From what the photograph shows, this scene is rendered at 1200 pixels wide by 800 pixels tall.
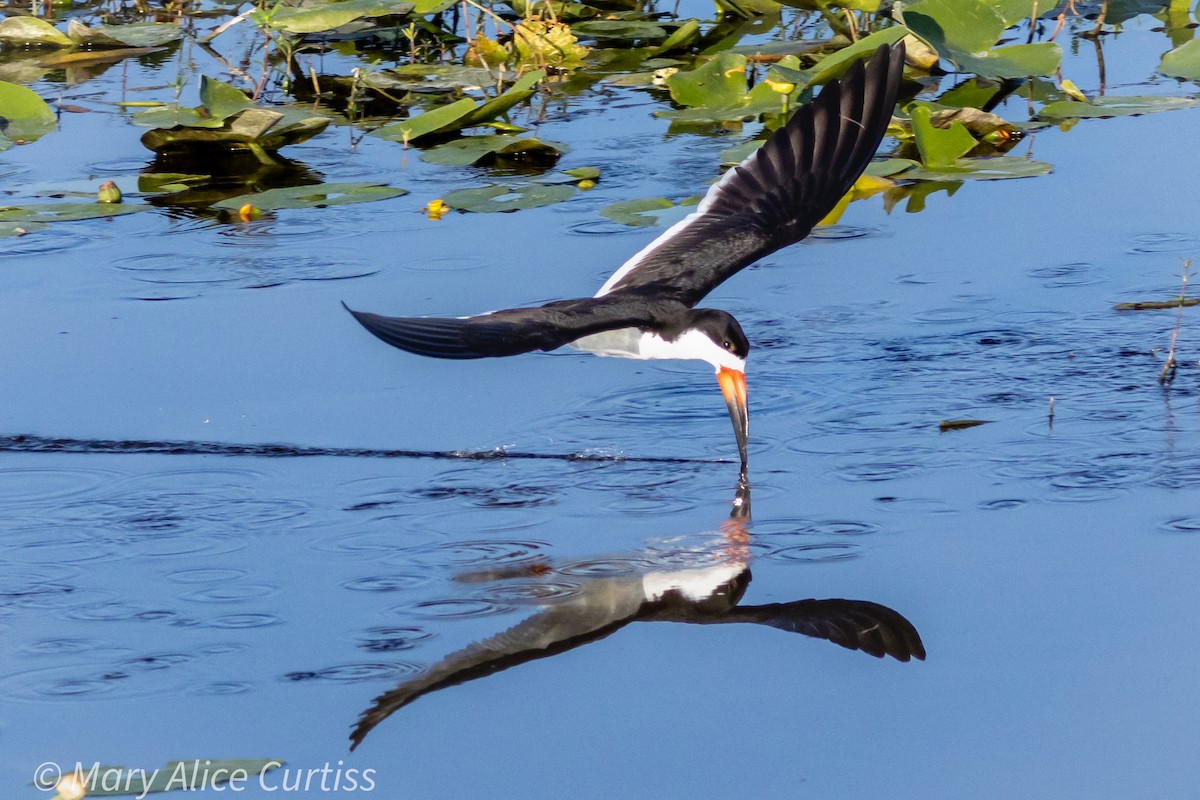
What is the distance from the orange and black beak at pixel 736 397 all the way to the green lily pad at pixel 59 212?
380 centimetres

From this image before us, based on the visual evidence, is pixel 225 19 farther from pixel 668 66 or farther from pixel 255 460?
pixel 255 460

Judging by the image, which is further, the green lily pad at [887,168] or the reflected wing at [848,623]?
the green lily pad at [887,168]

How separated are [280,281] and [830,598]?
363 cm

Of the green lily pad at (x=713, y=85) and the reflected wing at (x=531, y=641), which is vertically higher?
the green lily pad at (x=713, y=85)

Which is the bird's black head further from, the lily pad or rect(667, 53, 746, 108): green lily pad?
rect(667, 53, 746, 108): green lily pad

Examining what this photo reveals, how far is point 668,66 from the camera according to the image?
1034cm

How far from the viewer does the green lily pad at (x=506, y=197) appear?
770 cm

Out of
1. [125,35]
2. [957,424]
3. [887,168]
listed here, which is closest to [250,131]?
[125,35]

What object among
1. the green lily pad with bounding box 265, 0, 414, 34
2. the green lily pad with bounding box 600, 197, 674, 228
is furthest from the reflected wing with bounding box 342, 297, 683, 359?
the green lily pad with bounding box 265, 0, 414, 34

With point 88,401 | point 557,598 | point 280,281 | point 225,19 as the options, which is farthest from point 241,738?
point 225,19

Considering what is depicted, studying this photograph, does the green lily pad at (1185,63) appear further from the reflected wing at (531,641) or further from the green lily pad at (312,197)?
the reflected wing at (531,641)

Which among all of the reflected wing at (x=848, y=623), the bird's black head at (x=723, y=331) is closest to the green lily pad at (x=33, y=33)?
the bird's black head at (x=723, y=331)

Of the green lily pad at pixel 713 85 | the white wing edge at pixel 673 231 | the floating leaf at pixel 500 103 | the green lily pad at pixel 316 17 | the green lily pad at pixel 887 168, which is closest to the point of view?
the white wing edge at pixel 673 231

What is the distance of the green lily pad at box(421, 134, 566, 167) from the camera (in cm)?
833
